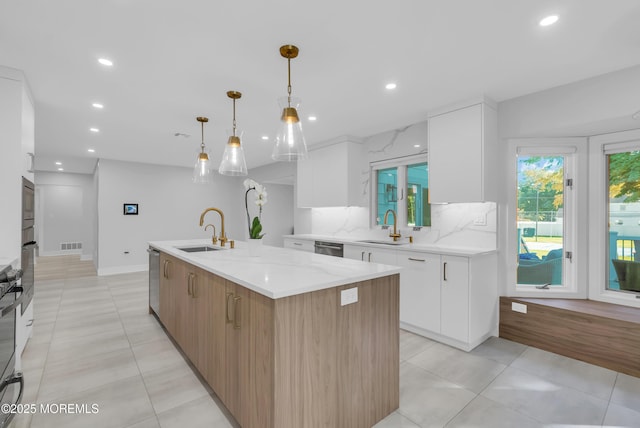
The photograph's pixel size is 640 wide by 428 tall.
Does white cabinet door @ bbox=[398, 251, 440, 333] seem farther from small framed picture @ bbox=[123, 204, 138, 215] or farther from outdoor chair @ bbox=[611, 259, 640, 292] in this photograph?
small framed picture @ bbox=[123, 204, 138, 215]

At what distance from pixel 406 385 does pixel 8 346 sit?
2.56 metres

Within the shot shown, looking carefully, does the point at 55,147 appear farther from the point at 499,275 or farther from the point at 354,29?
the point at 499,275

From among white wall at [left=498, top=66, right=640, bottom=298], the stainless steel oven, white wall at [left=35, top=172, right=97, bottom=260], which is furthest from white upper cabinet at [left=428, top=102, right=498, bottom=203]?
white wall at [left=35, top=172, right=97, bottom=260]

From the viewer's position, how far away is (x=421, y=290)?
128 inches

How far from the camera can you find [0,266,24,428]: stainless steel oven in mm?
1595

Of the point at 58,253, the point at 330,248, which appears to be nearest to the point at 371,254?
the point at 330,248

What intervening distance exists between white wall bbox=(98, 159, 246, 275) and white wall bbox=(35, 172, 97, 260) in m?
2.57

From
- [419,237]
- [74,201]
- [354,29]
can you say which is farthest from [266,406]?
[74,201]

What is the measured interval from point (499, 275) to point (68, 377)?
13.2 feet

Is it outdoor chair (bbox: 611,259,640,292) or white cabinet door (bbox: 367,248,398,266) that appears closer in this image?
outdoor chair (bbox: 611,259,640,292)

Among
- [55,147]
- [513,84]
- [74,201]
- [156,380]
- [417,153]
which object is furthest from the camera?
[74,201]

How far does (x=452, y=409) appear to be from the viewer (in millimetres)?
2035

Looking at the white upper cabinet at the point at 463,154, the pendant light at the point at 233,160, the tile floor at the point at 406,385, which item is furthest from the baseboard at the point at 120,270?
the white upper cabinet at the point at 463,154

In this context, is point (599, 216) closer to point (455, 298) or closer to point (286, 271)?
point (455, 298)
